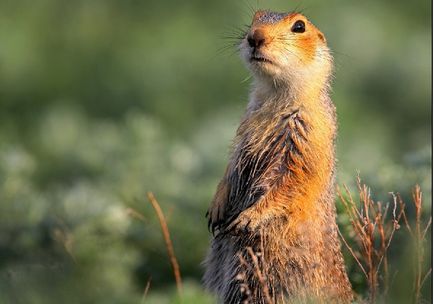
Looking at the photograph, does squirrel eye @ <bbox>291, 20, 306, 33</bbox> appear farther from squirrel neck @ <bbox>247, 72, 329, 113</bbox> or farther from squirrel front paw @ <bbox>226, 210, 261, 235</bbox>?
squirrel front paw @ <bbox>226, 210, 261, 235</bbox>

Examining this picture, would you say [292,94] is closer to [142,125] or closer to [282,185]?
[282,185]

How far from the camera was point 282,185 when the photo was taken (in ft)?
21.7

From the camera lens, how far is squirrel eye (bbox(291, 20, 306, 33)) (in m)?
6.89

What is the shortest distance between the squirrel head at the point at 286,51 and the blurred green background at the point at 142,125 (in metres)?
0.58

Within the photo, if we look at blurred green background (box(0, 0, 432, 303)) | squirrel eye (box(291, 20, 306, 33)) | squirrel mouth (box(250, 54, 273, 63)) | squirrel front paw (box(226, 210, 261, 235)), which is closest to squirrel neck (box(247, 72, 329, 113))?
squirrel mouth (box(250, 54, 273, 63))

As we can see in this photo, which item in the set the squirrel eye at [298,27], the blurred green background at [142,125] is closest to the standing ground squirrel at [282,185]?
the squirrel eye at [298,27]

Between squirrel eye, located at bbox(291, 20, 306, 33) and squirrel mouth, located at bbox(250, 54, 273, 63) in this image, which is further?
squirrel eye, located at bbox(291, 20, 306, 33)

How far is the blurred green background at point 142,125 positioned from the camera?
831 cm

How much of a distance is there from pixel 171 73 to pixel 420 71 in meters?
3.73

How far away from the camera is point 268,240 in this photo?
21.5ft

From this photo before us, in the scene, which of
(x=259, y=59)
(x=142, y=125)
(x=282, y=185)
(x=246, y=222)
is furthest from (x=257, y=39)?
(x=142, y=125)

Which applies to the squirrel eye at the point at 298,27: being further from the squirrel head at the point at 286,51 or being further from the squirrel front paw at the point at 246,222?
the squirrel front paw at the point at 246,222

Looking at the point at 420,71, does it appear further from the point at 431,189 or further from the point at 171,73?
the point at 431,189

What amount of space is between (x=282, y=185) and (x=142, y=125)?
456cm
